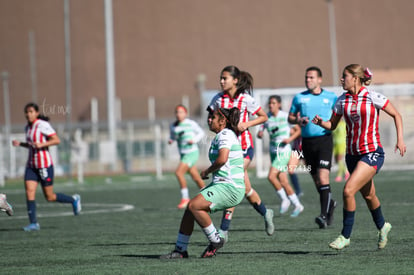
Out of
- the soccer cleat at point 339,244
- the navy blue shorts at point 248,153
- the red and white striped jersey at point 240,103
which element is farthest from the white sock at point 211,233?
the navy blue shorts at point 248,153

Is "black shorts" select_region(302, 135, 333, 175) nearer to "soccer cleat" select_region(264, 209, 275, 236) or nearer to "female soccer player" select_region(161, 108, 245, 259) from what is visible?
"soccer cleat" select_region(264, 209, 275, 236)

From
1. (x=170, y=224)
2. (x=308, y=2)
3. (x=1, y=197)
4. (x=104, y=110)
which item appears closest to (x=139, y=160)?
(x=104, y=110)

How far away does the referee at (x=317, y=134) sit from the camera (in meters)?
13.1

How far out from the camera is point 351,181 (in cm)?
952

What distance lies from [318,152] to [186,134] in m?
6.50

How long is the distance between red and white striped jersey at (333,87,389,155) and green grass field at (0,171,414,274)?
1195 mm

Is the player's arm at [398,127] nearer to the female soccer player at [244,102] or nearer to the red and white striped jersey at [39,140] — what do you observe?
the female soccer player at [244,102]

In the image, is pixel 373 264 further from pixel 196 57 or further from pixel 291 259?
pixel 196 57

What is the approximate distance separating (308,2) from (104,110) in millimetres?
16347

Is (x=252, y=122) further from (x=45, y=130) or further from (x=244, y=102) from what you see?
(x=45, y=130)

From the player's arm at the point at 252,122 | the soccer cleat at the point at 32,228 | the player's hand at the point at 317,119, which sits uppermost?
the player's hand at the point at 317,119

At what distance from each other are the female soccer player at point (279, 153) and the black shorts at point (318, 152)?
5.88ft

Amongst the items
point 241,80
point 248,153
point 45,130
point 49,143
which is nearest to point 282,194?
point 248,153

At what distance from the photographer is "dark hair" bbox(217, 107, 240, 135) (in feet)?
30.9
